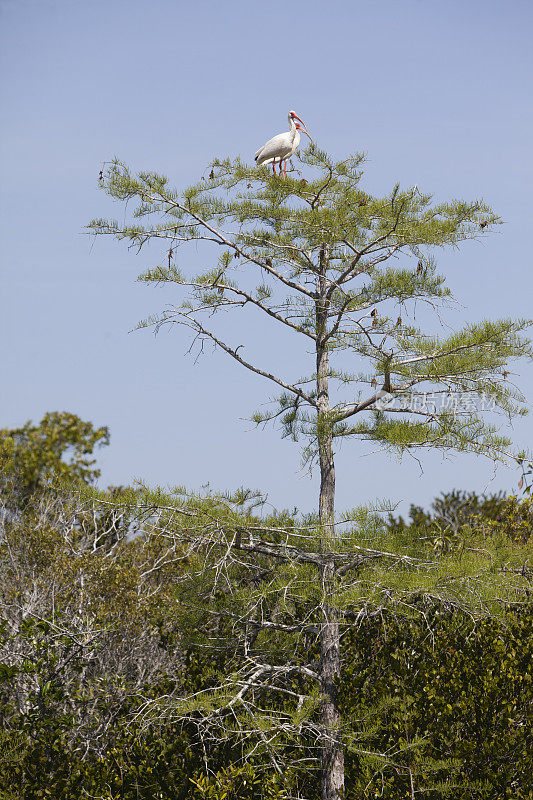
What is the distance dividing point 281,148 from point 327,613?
411cm

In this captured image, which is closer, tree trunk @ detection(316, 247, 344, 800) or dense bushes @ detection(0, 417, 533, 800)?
dense bushes @ detection(0, 417, 533, 800)

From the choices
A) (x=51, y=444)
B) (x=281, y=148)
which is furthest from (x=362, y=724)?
(x=51, y=444)

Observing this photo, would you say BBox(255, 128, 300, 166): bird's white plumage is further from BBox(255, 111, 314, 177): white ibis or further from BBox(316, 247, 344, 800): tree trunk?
BBox(316, 247, 344, 800): tree trunk

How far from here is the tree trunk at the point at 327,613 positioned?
582 centimetres

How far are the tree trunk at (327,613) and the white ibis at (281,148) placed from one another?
1037 millimetres

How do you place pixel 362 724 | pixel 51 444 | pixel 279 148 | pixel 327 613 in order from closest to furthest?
1. pixel 362 724
2. pixel 327 613
3. pixel 279 148
4. pixel 51 444

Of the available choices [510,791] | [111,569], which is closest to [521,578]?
[510,791]

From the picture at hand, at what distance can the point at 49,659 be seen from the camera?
689 cm

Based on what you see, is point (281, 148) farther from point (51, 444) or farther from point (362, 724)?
point (51, 444)

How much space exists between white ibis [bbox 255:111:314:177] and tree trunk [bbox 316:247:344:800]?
1.04 m

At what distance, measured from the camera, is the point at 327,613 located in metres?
6.12

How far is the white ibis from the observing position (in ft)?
22.8

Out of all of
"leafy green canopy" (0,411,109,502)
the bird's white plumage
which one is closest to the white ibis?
the bird's white plumage

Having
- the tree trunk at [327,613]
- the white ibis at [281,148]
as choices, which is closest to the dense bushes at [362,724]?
the tree trunk at [327,613]
